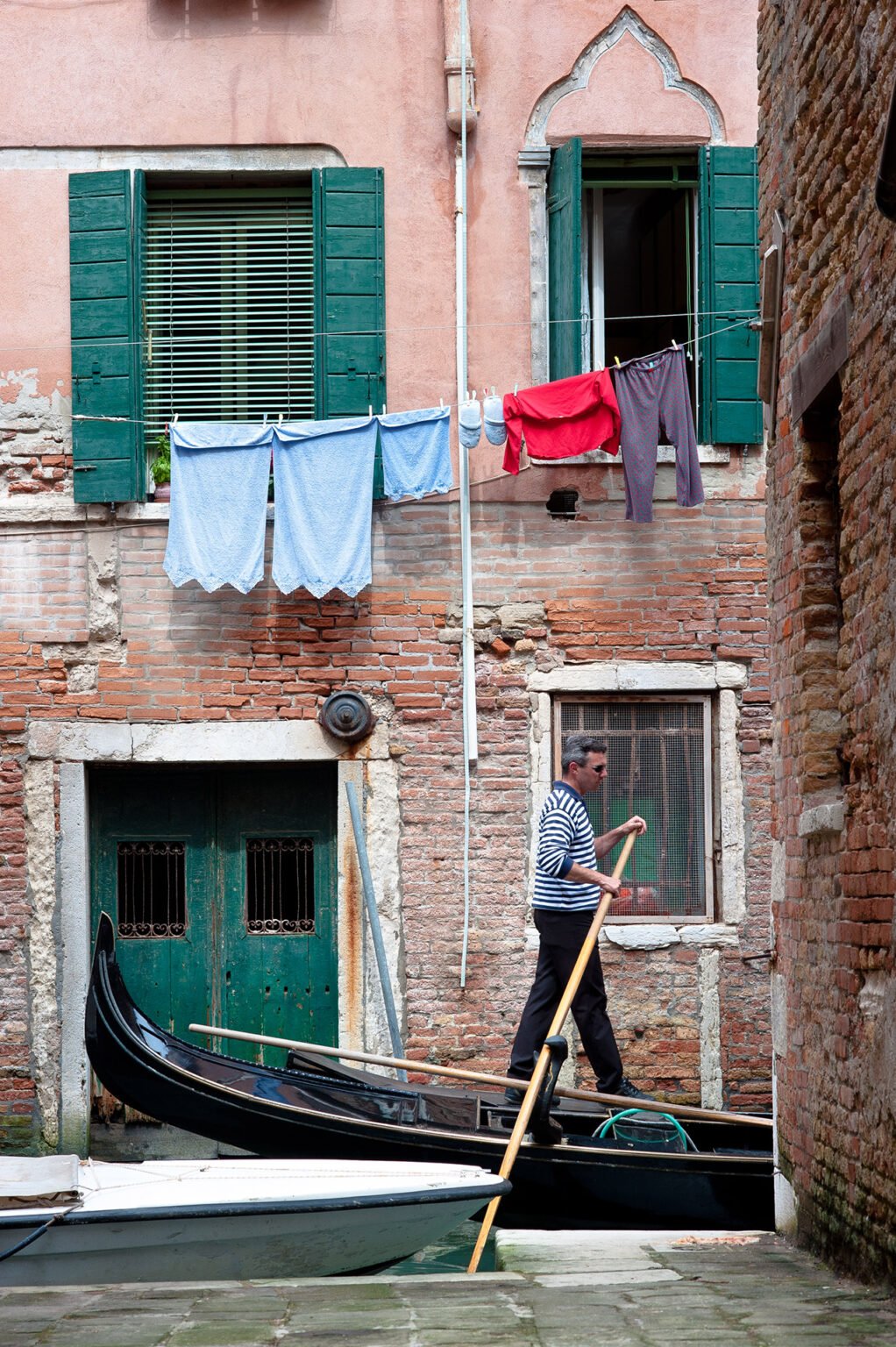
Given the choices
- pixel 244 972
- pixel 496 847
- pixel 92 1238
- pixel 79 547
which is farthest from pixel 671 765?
pixel 92 1238

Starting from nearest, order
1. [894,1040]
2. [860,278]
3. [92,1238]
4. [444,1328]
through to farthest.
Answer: [444,1328] < [894,1040] < [860,278] < [92,1238]

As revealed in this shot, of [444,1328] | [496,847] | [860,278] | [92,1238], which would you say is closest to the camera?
[444,1328]

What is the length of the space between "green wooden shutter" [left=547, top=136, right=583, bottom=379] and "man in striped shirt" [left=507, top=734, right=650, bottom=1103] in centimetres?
238

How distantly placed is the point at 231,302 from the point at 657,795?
3515 millimetres

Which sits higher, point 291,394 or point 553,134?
point 553,134

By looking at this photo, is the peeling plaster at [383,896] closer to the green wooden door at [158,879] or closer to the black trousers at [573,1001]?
the green wooden door at [158,879]

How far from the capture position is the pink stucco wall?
9.31 metres

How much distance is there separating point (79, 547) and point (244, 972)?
2.45 meters

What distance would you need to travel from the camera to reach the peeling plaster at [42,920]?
9.12 m

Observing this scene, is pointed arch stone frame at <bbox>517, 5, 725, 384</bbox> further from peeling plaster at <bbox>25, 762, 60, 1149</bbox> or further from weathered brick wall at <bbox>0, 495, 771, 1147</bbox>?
peeling plaster at <bbox>25, 762, 60, 1149</bbox>

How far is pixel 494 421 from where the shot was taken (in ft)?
29.4

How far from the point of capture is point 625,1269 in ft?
15.9

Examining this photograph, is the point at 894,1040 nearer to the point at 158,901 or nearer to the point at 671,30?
the point at 158,901

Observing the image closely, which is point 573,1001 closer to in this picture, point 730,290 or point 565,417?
point 565,417
